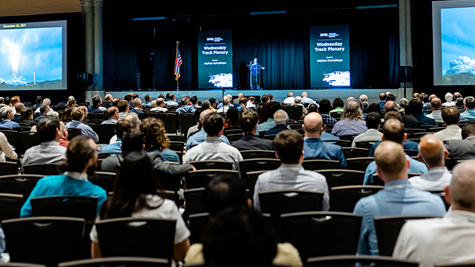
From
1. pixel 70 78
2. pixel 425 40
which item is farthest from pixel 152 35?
pixel 425 40

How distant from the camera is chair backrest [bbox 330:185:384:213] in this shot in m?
3.36

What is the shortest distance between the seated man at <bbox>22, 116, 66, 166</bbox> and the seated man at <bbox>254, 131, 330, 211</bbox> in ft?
8.17

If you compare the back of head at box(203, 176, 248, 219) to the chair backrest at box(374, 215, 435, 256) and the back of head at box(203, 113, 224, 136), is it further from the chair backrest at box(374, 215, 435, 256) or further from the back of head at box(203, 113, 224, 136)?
the back of head at box(203, 113, 224, 136)

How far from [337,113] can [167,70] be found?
1241cm

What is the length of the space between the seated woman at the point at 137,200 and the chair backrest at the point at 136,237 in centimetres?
15

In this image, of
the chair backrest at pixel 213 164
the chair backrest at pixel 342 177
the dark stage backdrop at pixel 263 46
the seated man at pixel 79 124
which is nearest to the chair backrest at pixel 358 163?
the chair backrest at pixel 342 177

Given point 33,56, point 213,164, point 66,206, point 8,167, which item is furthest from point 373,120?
point 33,56

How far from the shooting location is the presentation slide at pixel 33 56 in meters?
19.0

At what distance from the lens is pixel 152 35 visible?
21203 mm

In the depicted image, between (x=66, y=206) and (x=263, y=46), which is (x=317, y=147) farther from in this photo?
(x=263, y=46)

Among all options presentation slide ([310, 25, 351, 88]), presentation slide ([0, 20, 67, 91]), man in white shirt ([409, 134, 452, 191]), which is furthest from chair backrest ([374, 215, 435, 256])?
presentation slide ([0, 20, 67, 91])

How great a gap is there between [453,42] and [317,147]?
12.8 metres

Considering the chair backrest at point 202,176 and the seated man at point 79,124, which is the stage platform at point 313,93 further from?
the chair backrest at point 202,176

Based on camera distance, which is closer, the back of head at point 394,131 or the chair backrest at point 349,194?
the chair backrest at point 349,194
